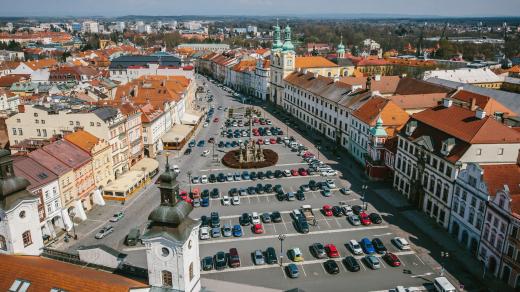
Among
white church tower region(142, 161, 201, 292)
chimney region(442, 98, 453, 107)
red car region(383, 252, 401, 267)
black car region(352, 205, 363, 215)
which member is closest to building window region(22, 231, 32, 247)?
white church tower region(142, 161, 201, 292)

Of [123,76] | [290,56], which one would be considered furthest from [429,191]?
[123,76]

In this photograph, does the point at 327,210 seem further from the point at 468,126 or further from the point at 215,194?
the point at 468,126

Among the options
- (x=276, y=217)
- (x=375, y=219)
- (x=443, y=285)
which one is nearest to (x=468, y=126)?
(x=375, y=219)

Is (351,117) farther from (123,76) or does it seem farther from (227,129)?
(123,76)

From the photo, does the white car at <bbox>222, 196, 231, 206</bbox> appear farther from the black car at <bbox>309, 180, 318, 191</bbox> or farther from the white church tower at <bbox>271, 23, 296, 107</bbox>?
the white church tower at <bbox>271, 23, 296, 107</bbox>

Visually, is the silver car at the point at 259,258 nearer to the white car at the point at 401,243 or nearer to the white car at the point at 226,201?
the white car at the point at 226,201
